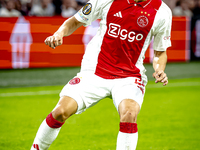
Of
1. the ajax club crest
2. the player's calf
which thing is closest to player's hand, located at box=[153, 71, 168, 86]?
the ajax club crest

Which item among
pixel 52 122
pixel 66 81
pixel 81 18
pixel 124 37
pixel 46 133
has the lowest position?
pixel 66 81

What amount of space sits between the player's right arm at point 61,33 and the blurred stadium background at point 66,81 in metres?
1.55

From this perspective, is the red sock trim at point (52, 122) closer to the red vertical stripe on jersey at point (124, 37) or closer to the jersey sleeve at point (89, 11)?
the red vertical stripe on jersey at point (124, 37)

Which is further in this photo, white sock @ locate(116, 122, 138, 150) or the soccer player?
the soccer player

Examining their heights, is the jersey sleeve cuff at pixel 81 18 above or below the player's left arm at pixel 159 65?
above

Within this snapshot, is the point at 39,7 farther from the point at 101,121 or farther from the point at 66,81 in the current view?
the point at 101,121

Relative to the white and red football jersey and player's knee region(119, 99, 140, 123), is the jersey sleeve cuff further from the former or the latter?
player's knee region(119, 99, 140, 123)

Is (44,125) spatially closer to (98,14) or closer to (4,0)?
(98,14)

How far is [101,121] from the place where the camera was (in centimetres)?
541

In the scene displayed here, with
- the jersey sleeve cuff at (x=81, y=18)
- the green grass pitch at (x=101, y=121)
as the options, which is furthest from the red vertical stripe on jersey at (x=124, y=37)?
the green grass pitch at (x=101, y=121)

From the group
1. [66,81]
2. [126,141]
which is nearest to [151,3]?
[126,141]

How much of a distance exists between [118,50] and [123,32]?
0.62 ft

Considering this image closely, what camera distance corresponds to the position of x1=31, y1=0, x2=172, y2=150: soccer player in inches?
128

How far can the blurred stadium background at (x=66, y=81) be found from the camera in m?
4.56
